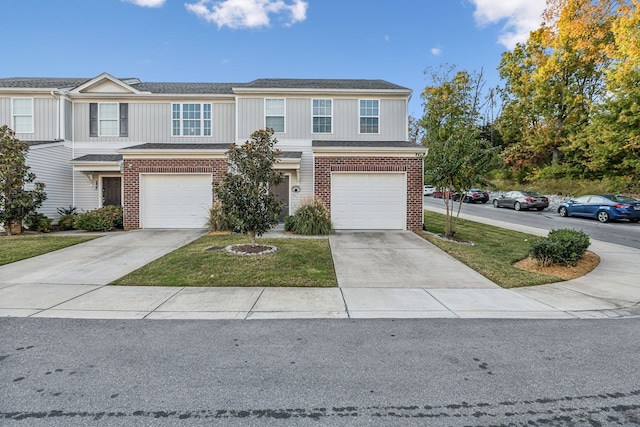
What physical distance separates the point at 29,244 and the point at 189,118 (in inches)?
307

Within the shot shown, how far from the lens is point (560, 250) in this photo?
8.03m

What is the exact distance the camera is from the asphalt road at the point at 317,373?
2709mm

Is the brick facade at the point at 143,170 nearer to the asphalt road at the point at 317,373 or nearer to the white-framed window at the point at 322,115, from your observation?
the white-framed window at the point at 322,115

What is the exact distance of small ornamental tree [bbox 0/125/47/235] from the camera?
1181 centimetres

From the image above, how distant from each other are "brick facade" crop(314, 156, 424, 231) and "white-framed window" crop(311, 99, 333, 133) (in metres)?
2.55

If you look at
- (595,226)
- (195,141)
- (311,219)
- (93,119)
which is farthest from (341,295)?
(595,226)

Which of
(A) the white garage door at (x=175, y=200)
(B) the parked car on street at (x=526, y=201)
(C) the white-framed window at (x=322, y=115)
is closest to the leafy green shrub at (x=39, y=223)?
(A) the white garage door at (x=175, y=200)

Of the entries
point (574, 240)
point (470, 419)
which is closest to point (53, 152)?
point (470, 419)

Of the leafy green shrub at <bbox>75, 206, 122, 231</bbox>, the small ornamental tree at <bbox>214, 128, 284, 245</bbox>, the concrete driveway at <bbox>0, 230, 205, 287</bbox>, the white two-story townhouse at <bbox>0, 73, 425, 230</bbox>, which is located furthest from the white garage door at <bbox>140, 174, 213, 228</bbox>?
the small ornamental tree at <bbox>214, 128, 284, 245</bbox>

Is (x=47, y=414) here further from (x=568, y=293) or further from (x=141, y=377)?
(x=568, y=293)

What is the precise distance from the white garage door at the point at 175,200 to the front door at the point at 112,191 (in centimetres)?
278

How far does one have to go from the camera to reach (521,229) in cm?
1523

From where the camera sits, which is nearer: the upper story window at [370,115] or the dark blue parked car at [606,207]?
the upper story window at [370,115]

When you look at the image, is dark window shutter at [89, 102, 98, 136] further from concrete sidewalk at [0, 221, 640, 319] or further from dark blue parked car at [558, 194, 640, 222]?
dark blue parked car at [558, 194, 640, 222]
